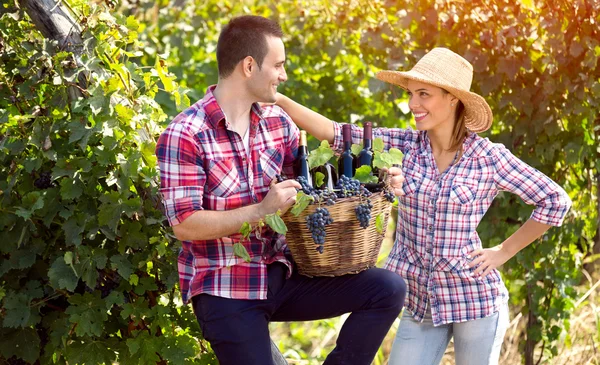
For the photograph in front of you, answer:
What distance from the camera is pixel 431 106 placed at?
3.06 meters

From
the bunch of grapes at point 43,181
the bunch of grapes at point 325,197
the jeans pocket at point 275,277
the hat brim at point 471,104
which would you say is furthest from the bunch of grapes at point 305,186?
the bunch of grapes at point 43,181

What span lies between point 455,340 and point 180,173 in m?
1.14

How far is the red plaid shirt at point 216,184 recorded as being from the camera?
259 cm

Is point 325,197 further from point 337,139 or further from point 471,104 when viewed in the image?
point 471,104

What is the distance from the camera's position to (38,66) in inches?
122

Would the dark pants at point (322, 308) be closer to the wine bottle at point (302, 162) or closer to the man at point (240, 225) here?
the man at point (240, 225)

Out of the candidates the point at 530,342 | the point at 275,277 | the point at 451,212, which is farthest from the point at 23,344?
the point at 530,342

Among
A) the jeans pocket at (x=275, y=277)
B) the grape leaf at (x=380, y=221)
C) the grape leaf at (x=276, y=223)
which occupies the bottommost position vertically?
the jeans pocket at (x=275, y=277)

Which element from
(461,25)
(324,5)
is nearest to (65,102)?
(461,25)

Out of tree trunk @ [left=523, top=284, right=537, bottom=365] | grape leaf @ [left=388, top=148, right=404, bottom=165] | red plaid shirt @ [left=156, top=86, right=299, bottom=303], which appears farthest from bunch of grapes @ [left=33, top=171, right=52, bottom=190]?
tree trunk @ [left=523, top=284, right=537, bottom=365]

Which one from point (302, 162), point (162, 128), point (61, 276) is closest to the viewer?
point (302, 162)

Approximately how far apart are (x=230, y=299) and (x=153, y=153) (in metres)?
0.63

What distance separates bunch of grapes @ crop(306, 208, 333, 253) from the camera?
248cm

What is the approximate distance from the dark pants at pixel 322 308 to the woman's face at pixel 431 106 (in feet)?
1.86
